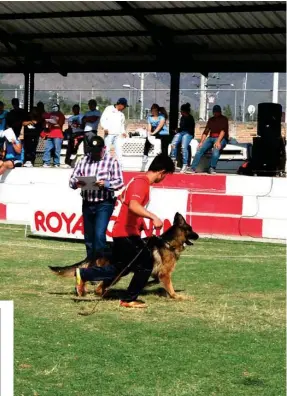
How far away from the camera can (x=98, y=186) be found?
442 inches

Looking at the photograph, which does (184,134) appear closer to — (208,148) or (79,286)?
(208,148)

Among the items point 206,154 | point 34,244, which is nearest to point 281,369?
point 34,244

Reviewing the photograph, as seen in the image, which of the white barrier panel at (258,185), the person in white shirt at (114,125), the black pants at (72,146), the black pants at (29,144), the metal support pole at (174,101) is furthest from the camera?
the metal support pole at (174,101)

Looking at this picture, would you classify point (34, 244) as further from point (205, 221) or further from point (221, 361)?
point (221, 361)

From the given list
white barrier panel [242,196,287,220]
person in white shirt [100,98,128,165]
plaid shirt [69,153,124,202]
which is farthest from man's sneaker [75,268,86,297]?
person in white shirt [100,98,128,165]

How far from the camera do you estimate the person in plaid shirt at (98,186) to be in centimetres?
1130

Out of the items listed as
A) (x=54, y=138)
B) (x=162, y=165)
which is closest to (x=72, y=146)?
(x=54, y=138)

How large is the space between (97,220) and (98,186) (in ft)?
1.46

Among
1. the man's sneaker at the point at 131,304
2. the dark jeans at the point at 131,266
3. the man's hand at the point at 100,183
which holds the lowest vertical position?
the man's sneaker at the point at 131,304

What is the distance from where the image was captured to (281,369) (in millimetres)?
7633

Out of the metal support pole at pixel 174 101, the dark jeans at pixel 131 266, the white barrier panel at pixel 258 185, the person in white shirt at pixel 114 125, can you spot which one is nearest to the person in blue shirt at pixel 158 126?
the person in white shirt at pixel 114 125

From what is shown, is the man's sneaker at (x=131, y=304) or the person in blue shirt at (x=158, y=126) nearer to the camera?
the man's sneaker at (x=131, y=304)

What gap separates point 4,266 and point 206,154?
957 centimetres

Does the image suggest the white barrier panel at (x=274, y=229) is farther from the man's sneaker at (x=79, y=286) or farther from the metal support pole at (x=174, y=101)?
the metal support pole at (x=174, y=101)
